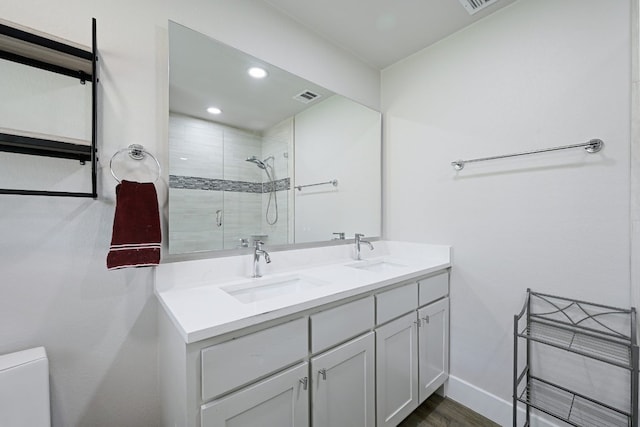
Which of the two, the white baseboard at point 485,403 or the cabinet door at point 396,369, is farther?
the white baseboard at point 485,403

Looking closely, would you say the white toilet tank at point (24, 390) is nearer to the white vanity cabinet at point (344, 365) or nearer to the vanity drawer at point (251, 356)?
the vanity drawer at point (251, 356)

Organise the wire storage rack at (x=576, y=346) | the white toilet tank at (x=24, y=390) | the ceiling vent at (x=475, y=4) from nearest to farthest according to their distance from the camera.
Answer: the white toilet tank at (x=24, y=390) < the wire storage rack at (x=576, y=346) < the ceiling vent at (x=475, y=4)

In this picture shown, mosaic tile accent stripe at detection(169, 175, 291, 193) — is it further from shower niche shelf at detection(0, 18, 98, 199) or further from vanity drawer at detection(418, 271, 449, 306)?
Answer: vanity drawer at detection(418, 271, 449, 306)

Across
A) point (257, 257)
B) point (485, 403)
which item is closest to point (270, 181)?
point (257, 257)

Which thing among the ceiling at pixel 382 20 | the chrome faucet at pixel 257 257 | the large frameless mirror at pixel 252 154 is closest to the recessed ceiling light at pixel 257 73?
the large frameless mirror at pixel 252 154

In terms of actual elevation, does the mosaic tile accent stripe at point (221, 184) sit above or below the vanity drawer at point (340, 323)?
above

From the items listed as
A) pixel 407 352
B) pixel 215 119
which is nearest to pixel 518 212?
pixel 407 352

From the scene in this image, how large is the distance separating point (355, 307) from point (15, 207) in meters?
1.35

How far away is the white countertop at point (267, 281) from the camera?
0.89 m

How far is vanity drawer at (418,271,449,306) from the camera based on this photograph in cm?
162

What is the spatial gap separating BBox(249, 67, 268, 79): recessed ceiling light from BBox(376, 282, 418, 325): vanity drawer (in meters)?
1.38

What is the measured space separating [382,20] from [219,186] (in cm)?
144

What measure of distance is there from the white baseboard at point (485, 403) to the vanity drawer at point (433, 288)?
59 cm

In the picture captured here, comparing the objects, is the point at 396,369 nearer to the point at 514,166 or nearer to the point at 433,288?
the point at 433,288
